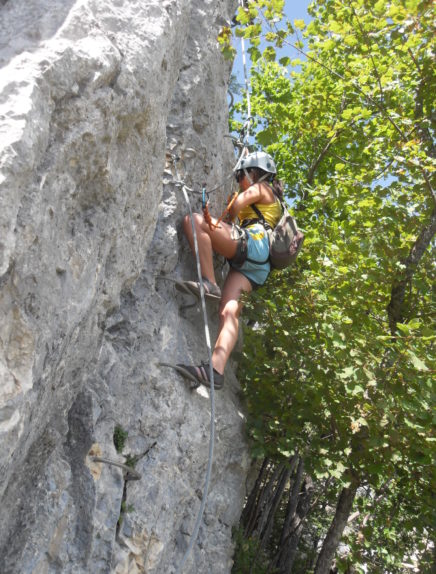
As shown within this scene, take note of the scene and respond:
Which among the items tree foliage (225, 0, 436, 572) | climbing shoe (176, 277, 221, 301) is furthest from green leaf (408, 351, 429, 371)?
climbing shoe (176, 277, 221, 301)

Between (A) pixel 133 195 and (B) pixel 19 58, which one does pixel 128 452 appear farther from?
(B) pixel 19 58

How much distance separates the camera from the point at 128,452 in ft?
11.5

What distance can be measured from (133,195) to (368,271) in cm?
235

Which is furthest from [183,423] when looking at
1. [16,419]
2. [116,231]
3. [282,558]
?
[282,558]

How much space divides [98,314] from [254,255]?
2.00 meters

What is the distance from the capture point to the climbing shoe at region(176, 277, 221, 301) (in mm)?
4363

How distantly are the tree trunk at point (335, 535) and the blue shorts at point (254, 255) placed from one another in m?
2.02

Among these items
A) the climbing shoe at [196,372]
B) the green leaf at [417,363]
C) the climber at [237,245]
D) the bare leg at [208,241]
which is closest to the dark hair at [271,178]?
the climber at [237,245]

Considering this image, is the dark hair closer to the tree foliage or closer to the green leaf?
the tree foliage

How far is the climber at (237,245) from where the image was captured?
4.43 meters

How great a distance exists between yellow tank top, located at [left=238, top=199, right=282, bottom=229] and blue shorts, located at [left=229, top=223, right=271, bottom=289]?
0.43ft

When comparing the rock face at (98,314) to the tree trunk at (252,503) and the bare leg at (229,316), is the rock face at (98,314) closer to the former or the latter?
the bare leg at (229,316)

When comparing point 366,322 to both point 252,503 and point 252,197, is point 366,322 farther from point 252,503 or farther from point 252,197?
point 252,503

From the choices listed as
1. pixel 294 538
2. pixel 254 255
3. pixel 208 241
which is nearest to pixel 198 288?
pixel 208 241
